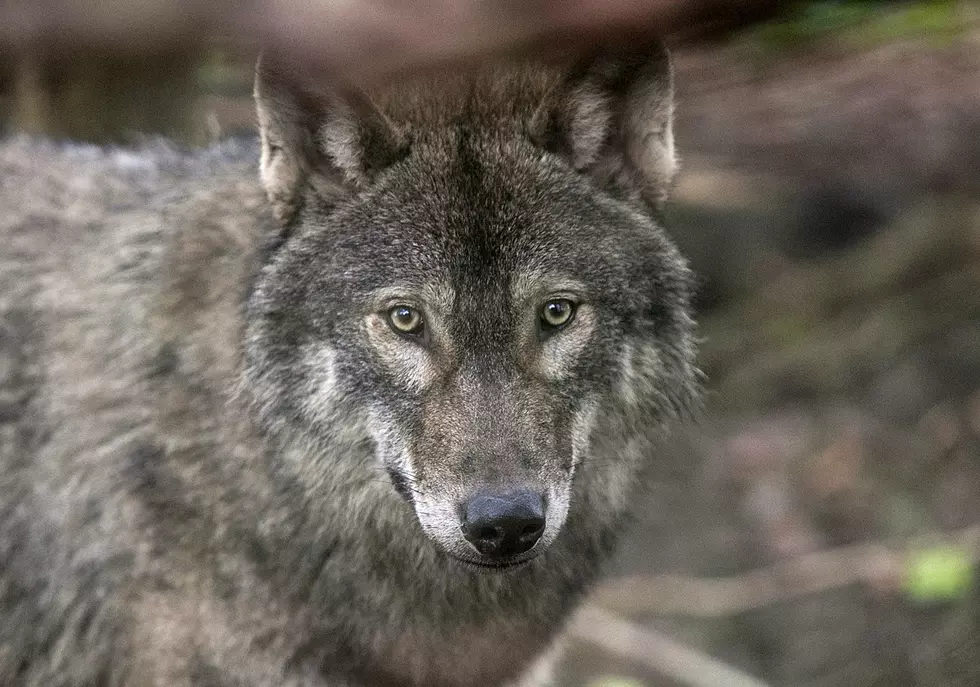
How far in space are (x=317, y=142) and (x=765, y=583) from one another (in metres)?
4.68

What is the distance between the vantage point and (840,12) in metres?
5.45

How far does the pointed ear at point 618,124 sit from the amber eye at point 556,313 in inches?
18.2

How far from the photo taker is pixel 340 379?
357cm

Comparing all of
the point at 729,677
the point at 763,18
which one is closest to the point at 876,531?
the point at 729,677

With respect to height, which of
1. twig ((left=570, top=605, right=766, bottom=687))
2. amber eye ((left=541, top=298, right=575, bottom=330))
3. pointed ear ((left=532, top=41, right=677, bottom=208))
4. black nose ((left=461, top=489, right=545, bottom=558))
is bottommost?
twig ((left=570, top=605, right=766, bottom=687))

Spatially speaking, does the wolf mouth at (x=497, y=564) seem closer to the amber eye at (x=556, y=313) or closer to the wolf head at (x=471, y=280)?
the wolf head at (x=471, y=280)

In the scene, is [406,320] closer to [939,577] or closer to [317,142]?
[317,142]

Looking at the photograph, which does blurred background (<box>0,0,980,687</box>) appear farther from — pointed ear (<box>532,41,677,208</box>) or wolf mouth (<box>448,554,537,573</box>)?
wolf mouth (<box>448,554,537,573</box>)

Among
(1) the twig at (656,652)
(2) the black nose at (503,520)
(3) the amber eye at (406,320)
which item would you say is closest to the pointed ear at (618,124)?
(3) the amber eye at (406,320)

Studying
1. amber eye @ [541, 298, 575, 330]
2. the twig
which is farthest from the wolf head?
the twig

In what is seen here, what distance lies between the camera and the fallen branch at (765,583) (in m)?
7.05

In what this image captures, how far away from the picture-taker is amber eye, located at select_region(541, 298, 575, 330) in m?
3.47

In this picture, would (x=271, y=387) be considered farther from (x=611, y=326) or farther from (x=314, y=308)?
(x=611, y=326)

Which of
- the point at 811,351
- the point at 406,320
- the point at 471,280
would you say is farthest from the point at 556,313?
the point at 811,351
